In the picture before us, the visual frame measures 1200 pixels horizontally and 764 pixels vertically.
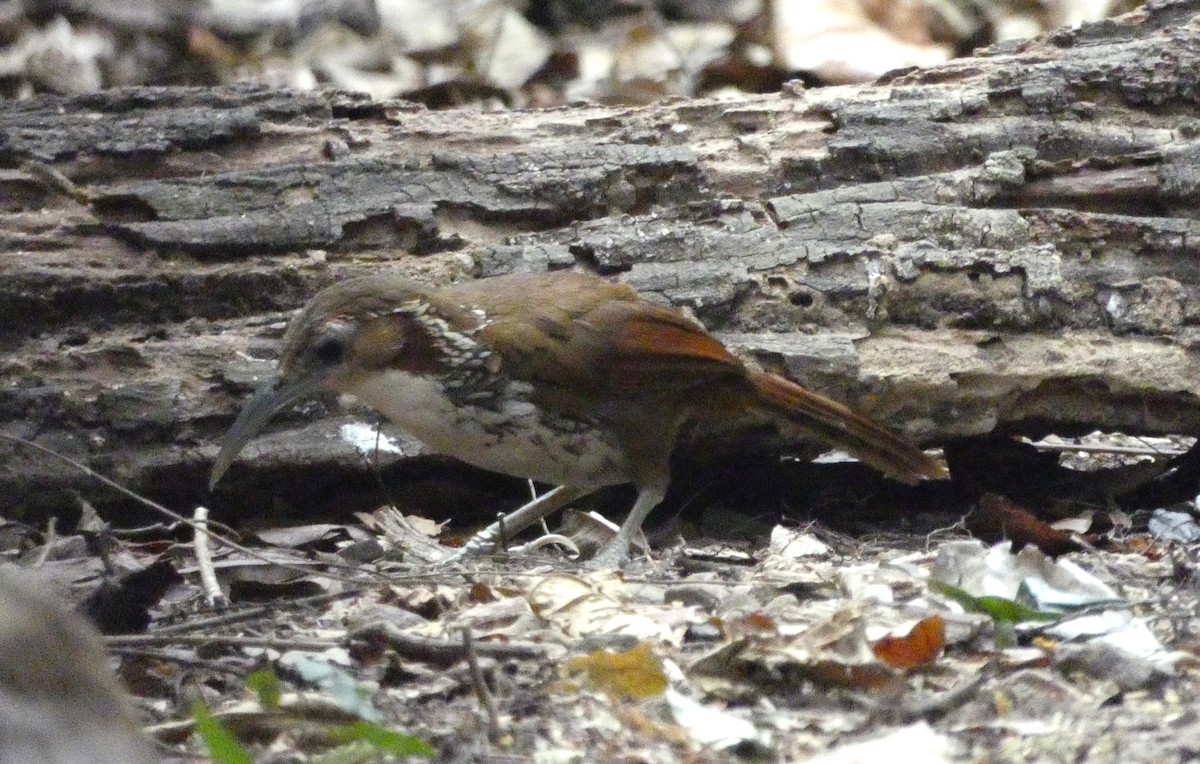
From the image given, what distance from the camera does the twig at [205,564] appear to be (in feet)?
12.7

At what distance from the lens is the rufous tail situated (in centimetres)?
466

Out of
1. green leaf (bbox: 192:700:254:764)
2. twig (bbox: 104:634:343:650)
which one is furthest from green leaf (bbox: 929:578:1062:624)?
green leaf (bbox: 192:700:254:764)

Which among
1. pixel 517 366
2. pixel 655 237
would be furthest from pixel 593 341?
pixel 655 237

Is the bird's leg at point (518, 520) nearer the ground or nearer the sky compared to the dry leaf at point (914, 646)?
nearer the ground

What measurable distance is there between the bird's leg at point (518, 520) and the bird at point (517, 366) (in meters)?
0.02

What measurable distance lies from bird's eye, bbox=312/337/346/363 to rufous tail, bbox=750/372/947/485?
1151mm

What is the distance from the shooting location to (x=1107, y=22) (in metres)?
5.51

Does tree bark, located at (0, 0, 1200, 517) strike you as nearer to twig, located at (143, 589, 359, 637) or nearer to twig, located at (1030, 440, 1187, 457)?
twig, located at (1030, 440, 1187, 457)

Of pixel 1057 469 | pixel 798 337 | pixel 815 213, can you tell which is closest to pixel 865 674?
pixel 798 337

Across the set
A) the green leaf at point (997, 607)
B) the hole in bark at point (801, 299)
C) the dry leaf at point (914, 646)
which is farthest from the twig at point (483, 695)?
the hole in bark at point (801, 299)

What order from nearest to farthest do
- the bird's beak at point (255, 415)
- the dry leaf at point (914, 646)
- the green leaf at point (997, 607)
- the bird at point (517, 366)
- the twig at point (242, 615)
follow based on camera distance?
the dry leaf at point (914, 646), the green leaf at point (997, 607), the twig at point (242, 615), the bird's beak at point (255, 415), the bird at point (517, 366)

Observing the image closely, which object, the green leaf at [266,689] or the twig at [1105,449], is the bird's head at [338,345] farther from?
the twig at [1105,449]

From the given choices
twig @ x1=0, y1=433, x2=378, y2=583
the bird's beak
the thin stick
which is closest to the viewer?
twig @ x1=0, y1=433, x2=378, y2=583

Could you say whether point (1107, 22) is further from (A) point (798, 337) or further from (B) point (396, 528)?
(B) point (396, 528)
